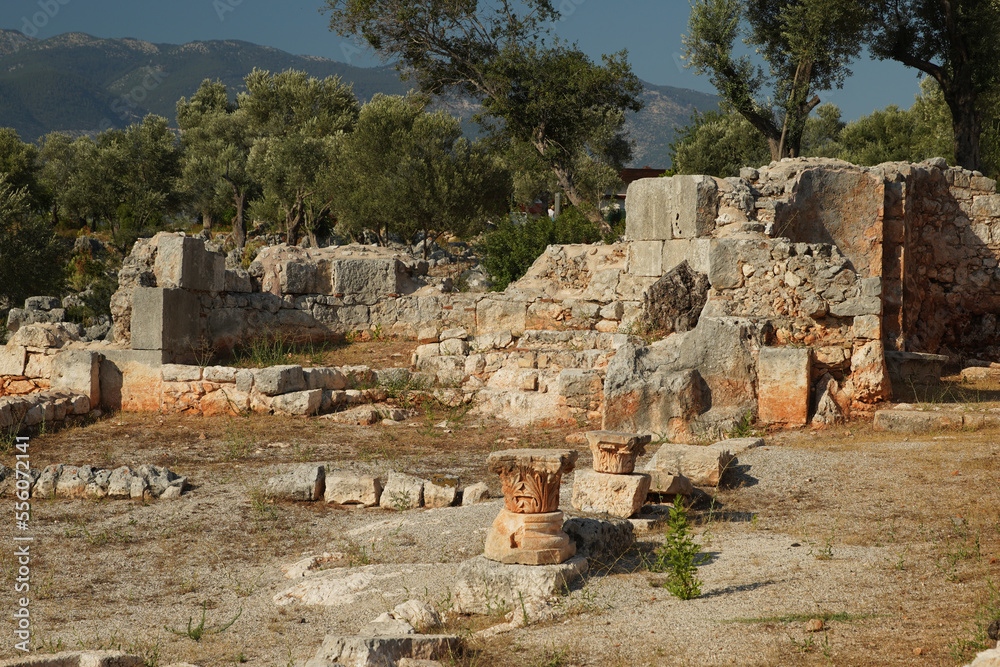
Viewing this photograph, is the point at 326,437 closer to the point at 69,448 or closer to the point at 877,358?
the point at 69,448

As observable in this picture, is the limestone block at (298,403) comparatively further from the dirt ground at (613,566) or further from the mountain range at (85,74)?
the mountain range at (85,74)

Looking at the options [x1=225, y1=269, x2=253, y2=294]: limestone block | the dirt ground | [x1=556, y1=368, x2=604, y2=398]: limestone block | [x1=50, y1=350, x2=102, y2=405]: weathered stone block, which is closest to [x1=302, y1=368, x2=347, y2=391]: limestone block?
the dirt ground

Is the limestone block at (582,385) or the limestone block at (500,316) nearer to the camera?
the limestone block at (582,385)

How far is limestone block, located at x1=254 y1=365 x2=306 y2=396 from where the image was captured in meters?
10.2

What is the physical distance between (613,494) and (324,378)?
5533 mm

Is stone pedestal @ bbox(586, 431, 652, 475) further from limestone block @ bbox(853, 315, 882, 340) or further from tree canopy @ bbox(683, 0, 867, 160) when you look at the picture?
tree canopy @ bbox(683, 0, 867, 160)

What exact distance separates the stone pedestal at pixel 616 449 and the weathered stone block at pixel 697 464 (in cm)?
62

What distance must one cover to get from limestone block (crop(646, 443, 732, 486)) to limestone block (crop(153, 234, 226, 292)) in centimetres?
708

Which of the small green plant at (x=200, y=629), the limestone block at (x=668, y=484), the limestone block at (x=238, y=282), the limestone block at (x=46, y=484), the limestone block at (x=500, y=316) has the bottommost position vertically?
the small green plant at (x=200, y=629)

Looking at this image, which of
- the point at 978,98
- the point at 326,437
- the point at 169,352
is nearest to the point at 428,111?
the point at 978,98

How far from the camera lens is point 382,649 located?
11.5 ft

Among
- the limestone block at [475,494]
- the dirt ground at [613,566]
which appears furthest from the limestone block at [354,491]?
the limestone block at [475,494]

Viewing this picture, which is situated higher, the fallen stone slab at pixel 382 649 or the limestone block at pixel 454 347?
the limestone block at pixel 454 347

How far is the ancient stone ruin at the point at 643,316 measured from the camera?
9.01 meters
